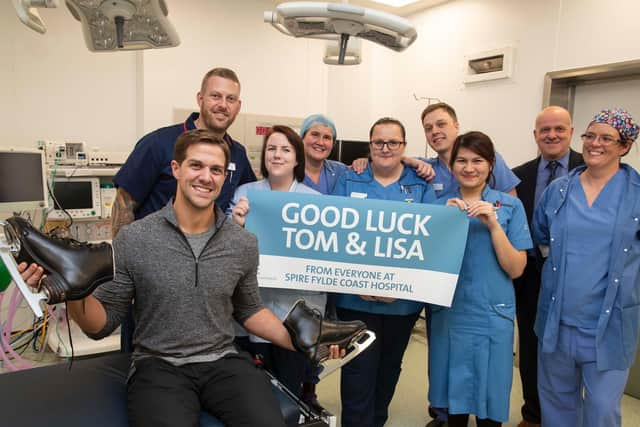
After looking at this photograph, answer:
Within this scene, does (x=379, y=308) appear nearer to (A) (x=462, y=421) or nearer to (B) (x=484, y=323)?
(B) (x=484, y=323)

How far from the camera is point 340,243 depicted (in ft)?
6.81

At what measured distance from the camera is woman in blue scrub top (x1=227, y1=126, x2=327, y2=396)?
208 cm

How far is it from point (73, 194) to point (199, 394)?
2602 millimetres

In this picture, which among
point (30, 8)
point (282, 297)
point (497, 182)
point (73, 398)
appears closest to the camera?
point (30, 8)

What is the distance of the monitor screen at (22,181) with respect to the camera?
3020 millimetres

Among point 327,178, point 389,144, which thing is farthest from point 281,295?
point 389,144

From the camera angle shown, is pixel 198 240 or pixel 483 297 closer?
pixel 198 240

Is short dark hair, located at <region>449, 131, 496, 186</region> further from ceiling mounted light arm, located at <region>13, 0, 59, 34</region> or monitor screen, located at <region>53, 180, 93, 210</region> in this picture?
monitor screen, located at <region>53, 180, 93, 210</region>

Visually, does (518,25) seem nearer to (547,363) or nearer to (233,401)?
(547,363)

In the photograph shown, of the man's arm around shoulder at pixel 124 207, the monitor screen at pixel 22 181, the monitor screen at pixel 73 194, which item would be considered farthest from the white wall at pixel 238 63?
the man's arm around shoulder at pixel 124 207

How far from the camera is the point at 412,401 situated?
116 inches

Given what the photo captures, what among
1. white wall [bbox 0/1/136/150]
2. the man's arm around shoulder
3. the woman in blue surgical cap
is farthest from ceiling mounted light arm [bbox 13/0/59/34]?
white wall [bbox 0/1/136/150]

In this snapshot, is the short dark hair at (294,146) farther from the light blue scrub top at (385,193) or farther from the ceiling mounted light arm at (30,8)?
the ceiling mounted light arm at (30,8)

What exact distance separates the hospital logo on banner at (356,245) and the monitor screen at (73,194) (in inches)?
83.6
